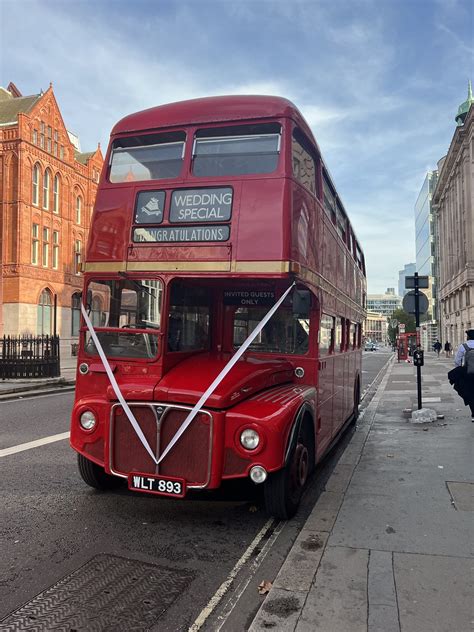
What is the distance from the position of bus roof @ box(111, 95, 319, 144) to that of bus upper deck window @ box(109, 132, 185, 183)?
122 millimetres

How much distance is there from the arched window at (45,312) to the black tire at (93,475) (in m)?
32.6

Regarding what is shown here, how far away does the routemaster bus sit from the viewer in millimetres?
4484

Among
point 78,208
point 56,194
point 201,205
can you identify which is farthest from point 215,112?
point 78,208

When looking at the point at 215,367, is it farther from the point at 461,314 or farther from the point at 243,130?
the point at 461,314

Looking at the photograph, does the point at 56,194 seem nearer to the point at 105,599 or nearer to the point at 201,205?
the point at 201,205

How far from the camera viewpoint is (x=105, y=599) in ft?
11.3

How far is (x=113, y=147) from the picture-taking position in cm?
579

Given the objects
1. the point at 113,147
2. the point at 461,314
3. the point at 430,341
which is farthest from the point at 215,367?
the point at 430,341

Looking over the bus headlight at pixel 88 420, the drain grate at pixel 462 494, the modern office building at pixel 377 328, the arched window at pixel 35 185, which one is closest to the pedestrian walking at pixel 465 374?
the drain grate at pixel 462 494

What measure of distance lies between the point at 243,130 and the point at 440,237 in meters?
67.5

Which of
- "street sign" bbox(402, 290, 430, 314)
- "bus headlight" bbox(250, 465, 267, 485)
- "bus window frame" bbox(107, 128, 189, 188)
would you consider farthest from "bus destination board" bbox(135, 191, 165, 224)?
"street sign" bbox(402, 290, 430, 314)

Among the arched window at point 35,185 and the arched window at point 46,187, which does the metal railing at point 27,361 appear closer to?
the arched window at point 35,185

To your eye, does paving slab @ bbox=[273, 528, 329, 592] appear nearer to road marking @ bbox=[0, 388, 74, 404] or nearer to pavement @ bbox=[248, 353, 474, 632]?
pavement @ bbox=[248, 353, 474, 632]

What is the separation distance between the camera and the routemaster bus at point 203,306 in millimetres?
4484
